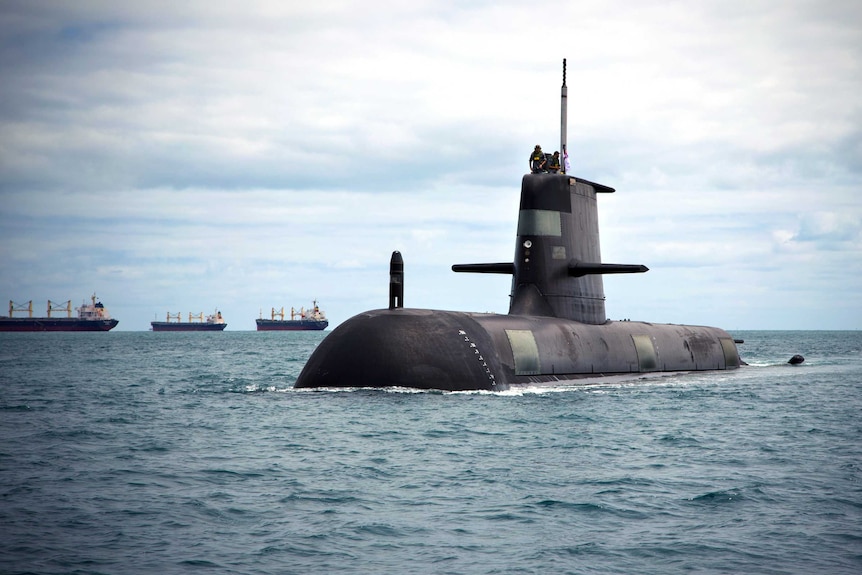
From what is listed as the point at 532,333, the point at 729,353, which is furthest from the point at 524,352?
the point at 729,353

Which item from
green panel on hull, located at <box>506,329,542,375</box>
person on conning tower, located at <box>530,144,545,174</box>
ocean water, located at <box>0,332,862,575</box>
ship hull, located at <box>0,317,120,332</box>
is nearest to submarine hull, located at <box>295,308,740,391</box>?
green panel on hull, located at <box>506,329,542,375</box>

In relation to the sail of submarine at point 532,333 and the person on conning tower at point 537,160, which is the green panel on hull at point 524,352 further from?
the person on conning tower at point 537,160

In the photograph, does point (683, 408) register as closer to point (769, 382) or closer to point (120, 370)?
point (769, 382)

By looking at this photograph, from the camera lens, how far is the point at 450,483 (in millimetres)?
14977

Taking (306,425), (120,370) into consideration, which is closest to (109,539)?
(306,425)

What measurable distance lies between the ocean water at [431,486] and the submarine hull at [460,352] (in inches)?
27.4

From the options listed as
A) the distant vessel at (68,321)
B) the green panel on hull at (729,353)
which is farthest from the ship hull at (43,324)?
the green panel on hull at (729,353)

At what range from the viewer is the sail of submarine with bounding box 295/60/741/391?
83.2ft

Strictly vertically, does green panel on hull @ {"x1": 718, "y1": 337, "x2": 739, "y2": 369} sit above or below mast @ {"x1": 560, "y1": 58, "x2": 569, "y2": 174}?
below

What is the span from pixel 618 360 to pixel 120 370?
94.0 feet

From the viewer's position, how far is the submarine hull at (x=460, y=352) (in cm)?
2509

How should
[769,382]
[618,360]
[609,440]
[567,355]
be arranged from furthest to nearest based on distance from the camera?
[769,382] < [618,360] < [567,355] < [609,440]

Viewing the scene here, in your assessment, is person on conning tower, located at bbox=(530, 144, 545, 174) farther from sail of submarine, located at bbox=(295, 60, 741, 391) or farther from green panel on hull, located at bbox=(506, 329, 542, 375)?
green panel on hull, located at bbox=(506, 329, 542, 375)

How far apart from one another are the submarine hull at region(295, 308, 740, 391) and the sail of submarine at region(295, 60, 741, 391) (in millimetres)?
31
